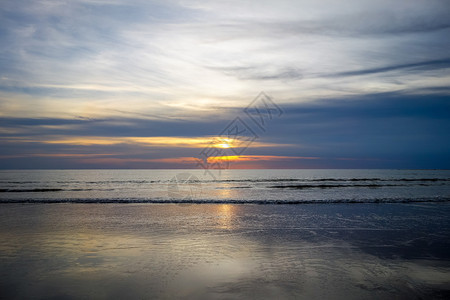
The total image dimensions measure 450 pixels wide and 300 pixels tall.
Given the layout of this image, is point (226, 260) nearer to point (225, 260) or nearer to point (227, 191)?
point (225, 260)

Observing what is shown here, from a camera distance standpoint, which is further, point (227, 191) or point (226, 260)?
point (227, 191)

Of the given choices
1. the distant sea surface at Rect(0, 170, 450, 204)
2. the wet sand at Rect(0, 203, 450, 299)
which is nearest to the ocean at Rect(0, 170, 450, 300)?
the wet sand at Rect(0, 203, 450, 299)

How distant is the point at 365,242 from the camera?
822 centimetres

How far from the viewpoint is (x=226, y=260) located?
652 cm

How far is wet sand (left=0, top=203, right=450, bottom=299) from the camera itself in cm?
488

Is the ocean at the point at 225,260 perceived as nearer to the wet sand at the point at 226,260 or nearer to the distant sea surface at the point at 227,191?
the wet sand at the point at 226,260

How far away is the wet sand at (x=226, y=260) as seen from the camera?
4875 mm

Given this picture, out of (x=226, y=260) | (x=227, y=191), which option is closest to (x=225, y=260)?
(x=226, y=260)

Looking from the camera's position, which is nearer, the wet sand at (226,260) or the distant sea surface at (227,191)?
the wet sand at (226,260)

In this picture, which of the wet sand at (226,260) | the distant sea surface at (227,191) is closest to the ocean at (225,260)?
the wet sand at (226,260)

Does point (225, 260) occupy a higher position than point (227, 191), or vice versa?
point (225, 260)

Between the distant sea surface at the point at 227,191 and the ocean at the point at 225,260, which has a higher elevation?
the ocean at the point at 225,260

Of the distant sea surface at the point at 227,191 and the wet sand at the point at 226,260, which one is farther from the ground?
the wet sand at the point at 226,260

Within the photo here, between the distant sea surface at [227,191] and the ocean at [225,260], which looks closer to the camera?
the ocean at [225,260]
